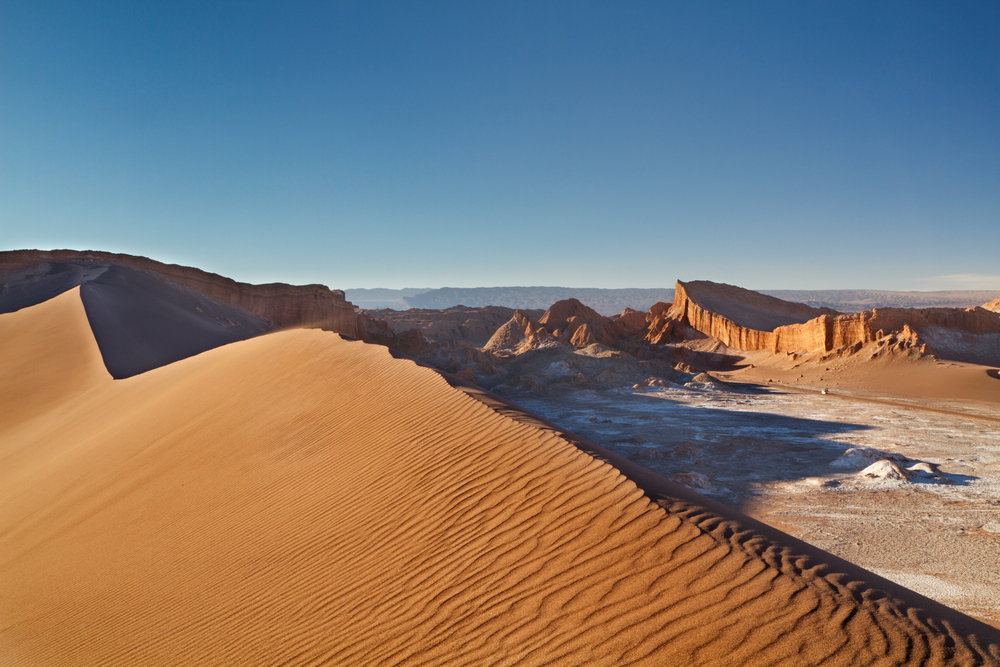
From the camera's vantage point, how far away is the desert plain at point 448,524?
2.95m

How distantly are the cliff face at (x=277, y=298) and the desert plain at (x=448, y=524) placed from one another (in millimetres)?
14764

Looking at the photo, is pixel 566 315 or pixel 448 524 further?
pixel 566 315

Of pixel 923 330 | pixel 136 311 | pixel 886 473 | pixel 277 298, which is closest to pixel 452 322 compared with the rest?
pixel 277 298

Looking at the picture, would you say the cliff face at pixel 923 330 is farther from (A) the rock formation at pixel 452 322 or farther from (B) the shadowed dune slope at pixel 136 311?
(B) the shadowed dune slope at pixel 136 311

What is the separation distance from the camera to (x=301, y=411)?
8.11m

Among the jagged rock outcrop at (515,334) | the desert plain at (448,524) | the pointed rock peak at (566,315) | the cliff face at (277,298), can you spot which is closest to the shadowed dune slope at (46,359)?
the desert plain at (448,524)

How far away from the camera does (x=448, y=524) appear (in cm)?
428

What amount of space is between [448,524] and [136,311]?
76.0 feet

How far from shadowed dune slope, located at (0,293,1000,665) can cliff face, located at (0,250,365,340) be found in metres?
24.6

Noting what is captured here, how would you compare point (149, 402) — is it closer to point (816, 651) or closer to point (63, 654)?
point (63, 654)

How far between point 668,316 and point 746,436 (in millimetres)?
25488

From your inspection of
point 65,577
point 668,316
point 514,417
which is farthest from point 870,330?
point 65,577

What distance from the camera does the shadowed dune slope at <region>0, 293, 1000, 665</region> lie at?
281 centimetres

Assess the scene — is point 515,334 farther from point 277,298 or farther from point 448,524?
point 448,524
